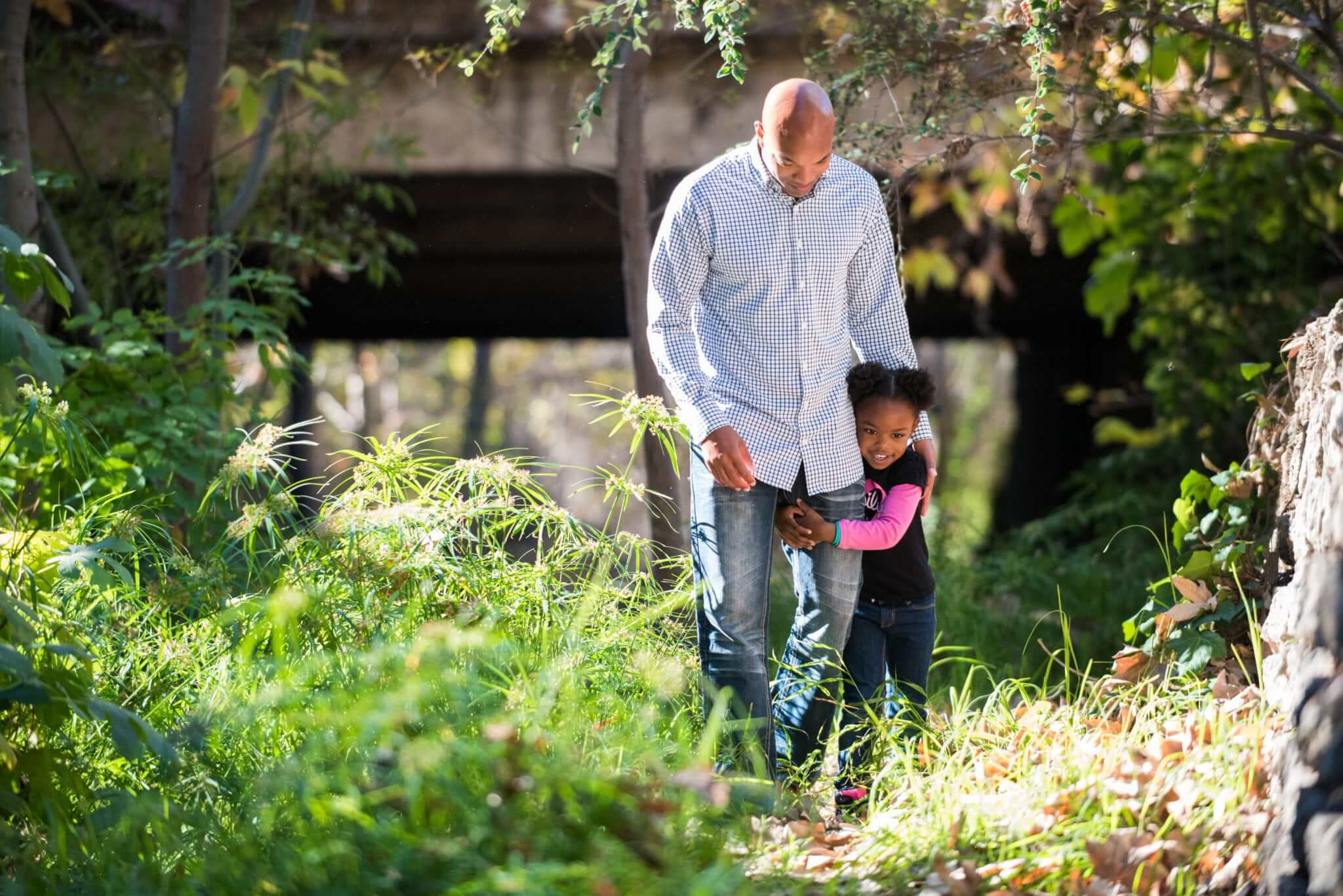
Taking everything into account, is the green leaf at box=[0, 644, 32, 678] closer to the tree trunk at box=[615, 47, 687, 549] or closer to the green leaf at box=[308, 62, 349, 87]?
the tree trunk at box=[615, 47, 687, 549]

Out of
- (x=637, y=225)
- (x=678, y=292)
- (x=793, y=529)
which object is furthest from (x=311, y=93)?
(x=793, y=529)

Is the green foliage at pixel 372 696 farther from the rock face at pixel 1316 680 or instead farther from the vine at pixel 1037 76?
the vine at pixel 1037 76

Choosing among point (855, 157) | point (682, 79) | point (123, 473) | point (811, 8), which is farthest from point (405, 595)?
point (682, 79)

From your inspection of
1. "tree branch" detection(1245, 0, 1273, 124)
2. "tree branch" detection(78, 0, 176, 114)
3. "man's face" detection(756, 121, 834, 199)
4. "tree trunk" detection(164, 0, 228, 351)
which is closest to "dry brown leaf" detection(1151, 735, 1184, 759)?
"man's face" detection(756, 121, 834, 199)

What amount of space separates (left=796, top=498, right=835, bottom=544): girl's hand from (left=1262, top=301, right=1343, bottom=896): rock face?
0.99 meters

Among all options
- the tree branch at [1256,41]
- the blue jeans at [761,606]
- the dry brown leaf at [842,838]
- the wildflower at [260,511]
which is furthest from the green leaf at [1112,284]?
the wildflower at [260,511]

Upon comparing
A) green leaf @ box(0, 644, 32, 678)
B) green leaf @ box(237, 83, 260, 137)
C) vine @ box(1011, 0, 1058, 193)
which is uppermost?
green leaf @ box(237, 83, 260, 137)

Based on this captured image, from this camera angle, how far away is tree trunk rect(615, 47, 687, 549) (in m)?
5.09

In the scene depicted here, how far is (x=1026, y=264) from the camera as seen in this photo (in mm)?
7992

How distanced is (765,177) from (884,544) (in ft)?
3.04

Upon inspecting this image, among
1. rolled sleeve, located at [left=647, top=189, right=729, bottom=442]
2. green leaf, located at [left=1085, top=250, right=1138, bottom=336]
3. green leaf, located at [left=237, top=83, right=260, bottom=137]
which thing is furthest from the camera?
green leaf, located at [left=1085, top=250, right=1138, bottom=336]

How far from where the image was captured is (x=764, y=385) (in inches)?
126

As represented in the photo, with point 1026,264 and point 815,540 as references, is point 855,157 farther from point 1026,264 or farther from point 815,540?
point 1026,264

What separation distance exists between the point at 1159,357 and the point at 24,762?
229 inches
